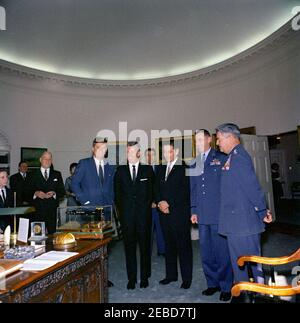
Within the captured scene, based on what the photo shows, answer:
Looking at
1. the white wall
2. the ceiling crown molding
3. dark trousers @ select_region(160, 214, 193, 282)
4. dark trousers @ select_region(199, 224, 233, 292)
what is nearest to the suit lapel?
dark trousers @ select_region(160, 214, 193, 282)

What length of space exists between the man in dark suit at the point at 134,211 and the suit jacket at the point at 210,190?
595 mm

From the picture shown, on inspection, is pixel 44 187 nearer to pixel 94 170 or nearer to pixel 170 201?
pixel 94 170

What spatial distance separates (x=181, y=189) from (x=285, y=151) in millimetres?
11642

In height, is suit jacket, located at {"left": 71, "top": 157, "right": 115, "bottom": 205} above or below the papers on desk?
above

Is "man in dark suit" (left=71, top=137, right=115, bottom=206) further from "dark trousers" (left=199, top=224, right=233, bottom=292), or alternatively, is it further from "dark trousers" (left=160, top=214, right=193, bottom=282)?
"dark trousers" (left=199, top=224, right=233, bottom=292)

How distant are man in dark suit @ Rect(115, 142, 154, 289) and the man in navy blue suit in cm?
18

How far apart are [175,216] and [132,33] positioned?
5.16 m

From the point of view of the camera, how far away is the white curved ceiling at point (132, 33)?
5391 millimetres

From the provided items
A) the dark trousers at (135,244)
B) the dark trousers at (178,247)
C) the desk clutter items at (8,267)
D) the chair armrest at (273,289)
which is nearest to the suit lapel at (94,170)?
the dark trousers at (135,244)

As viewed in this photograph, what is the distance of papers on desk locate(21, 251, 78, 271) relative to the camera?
1379 mm

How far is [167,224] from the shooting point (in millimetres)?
3051

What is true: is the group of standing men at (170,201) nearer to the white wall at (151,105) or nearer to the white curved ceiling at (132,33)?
the white curved ceiling at (132,33)

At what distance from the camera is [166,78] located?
826 cm
